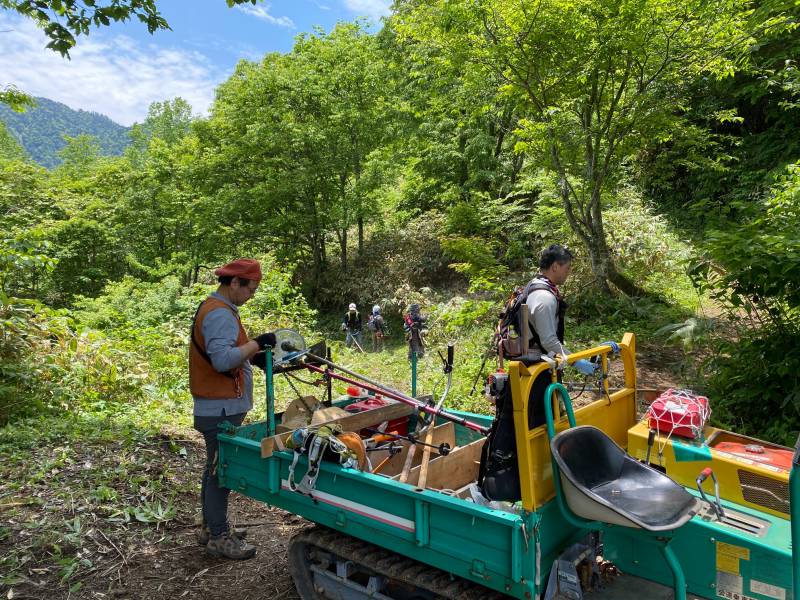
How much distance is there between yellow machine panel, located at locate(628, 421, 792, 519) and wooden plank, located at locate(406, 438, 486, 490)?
1075 mm

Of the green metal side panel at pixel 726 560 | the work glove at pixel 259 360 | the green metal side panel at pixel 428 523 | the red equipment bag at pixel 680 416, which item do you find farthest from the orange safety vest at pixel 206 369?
the red equipment bag at pixel 680 416

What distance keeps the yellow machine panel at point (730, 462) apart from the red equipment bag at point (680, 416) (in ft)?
0.18

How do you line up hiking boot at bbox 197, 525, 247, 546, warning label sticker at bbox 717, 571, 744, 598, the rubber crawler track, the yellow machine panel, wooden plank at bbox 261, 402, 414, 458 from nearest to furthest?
warning label sticker at bbox 717, 571, 744, 598 < the rubber crawler track < the yellow machine panel < wooden plank at bbox 261, 402, 414, 458 < hiking boot at bbox 197, 525, 247, 546

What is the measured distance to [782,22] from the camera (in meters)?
8.61

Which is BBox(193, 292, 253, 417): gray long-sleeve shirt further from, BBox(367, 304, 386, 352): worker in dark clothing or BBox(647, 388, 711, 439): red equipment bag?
BBox(367, 304, 386, 352): worker in dark clothing

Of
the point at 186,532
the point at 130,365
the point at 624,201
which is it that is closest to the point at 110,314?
the point at 130,365

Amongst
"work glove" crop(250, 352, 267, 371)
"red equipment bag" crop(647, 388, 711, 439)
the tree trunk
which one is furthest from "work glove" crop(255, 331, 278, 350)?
the tree trunk

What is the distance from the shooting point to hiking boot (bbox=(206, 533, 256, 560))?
4.22 metres

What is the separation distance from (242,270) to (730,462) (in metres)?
3.32

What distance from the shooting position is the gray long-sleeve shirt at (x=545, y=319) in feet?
12.4

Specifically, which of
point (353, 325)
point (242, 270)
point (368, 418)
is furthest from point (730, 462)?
point (353, 325)

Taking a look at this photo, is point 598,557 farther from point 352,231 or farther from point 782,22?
point 352,231

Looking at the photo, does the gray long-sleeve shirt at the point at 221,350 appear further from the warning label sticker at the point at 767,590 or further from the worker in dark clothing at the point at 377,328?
the worker in dark clothing at the point at 377,328

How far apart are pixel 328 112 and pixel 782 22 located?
13904mm
